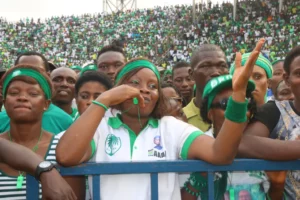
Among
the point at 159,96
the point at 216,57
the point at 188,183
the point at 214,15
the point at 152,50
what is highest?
the point at 214,15

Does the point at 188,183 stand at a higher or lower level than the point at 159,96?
lower

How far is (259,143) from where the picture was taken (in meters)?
2.24

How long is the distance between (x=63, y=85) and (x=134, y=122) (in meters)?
2.09

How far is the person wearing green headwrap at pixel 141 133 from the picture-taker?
2.08 metres

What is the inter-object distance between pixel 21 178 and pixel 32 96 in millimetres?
523

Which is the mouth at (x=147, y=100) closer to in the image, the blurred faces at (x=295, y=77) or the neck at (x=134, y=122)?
the neck at (x=134, y=122)

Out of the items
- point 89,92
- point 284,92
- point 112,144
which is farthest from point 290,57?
point 284,92

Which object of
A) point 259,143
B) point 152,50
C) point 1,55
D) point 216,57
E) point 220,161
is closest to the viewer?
point 220,161

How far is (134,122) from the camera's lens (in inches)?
98.4

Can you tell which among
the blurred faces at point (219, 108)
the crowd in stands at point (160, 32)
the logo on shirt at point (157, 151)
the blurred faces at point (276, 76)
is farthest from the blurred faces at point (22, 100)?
the crowd in stands at point (160, 32)

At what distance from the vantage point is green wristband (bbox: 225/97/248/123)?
79.4 inches

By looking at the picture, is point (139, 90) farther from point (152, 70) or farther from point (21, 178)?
point (21, 178)

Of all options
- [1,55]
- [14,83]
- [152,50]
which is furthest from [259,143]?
[1,55]

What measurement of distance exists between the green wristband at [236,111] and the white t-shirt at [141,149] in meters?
0.30
